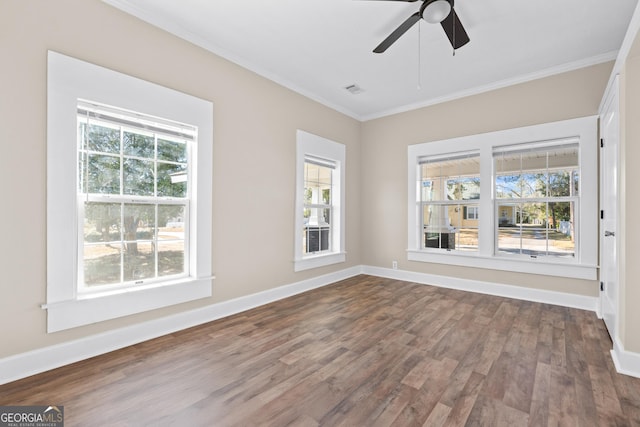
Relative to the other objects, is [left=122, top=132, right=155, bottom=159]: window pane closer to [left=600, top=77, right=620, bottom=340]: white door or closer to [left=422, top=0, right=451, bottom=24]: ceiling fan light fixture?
[left=422, top=0, right=451, bottom=24]: ceiling fan light fixture

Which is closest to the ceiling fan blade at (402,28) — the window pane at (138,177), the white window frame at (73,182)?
the white window frame at (73,182)

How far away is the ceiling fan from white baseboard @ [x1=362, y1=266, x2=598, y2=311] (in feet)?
10.5

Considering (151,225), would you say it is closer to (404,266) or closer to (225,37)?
(225,37)

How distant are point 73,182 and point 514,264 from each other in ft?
16.3

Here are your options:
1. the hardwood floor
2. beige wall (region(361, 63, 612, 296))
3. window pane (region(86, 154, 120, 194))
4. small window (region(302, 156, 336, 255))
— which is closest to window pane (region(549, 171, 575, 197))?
beige wall (region(361, 63, 612, 296))

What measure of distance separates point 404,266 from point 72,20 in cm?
495

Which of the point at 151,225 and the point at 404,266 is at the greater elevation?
the point at 151,225

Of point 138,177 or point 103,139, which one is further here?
point 138,177

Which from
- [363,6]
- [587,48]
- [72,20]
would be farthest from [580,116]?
[72,20]

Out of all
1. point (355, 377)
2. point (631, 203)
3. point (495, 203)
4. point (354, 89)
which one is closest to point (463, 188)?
point (495, 203)

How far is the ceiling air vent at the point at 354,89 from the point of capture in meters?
4.21

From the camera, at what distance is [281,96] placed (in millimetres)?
3984

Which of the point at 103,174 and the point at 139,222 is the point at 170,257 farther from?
the point at 103,174

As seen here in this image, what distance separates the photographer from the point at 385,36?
3.03 metres
